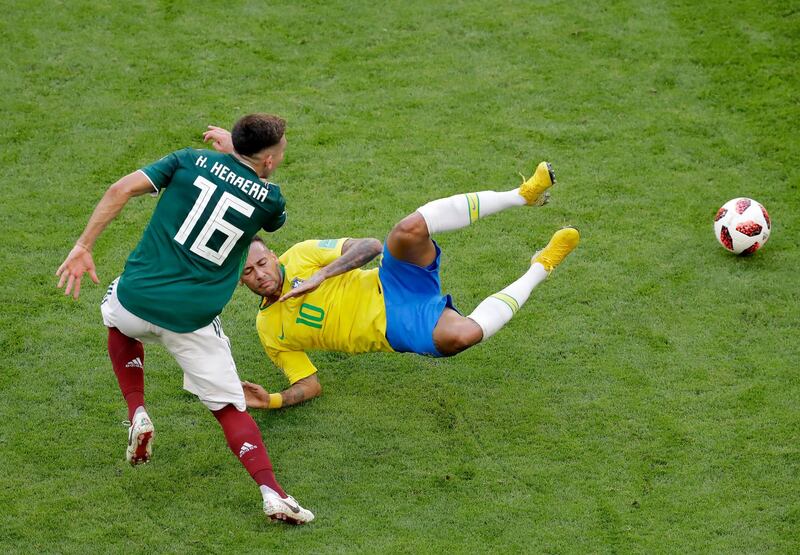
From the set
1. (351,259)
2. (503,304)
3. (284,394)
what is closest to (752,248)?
(503,304)

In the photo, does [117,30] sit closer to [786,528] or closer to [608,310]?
[608,310]

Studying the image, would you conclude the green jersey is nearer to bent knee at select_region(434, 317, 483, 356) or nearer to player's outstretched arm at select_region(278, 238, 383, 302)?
player's outstretched arm at select_region(278, 238, 383, 302)

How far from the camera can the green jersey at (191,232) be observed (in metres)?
5.45

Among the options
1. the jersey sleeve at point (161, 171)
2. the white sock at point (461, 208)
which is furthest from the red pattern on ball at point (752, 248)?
the jersey sleeve at point (161, 171)

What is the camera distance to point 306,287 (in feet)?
19.7

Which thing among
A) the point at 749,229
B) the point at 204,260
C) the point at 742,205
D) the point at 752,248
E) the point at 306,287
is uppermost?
the point at 204,260

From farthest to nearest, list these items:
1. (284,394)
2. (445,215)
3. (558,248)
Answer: (558,248) < (284,394) < (445,215)

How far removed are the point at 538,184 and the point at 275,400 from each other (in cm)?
215

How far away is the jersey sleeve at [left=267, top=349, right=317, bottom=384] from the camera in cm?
655

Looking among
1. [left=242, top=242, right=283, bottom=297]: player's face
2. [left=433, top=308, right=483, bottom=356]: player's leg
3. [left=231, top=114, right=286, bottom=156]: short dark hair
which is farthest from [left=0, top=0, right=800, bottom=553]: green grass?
[left=231, top=114, right=286, bottom=156]: short dark hair

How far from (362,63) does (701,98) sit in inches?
131

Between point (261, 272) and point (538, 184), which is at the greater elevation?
point (538, 184)

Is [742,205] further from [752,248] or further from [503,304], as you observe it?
[503,304]

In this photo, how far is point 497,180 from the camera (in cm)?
862
